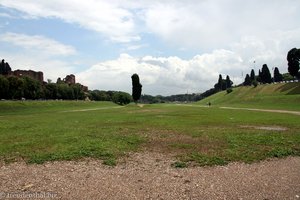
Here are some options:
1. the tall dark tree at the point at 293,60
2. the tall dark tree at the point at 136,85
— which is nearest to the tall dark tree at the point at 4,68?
the tall dark tree at the point at 136,85

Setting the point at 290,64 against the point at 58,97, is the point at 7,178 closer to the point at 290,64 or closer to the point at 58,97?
the point at 290,64

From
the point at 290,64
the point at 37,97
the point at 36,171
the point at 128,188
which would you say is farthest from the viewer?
the point at 37,97

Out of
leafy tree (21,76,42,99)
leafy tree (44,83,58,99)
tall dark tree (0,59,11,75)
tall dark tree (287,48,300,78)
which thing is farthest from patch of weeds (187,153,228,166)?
tall dark tree (0,59,11,75)

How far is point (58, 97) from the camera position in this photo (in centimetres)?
16325

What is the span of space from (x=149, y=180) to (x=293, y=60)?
394ft

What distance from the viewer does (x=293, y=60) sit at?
392ft

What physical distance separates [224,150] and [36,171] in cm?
772

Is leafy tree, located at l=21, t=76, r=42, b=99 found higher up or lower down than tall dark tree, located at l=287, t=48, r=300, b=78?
lower down

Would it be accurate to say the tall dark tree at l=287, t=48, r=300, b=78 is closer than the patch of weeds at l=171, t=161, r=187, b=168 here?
No

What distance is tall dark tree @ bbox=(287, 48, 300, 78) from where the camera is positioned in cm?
11744

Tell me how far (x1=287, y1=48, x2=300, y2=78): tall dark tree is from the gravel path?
113987 millimetres

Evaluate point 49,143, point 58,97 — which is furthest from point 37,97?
point 49,143

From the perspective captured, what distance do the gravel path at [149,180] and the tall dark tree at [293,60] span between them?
114m

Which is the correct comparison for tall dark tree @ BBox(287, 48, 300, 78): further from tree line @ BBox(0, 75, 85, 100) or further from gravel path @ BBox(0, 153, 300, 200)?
gravel path @ BBox(0, 153, 300, 200)
